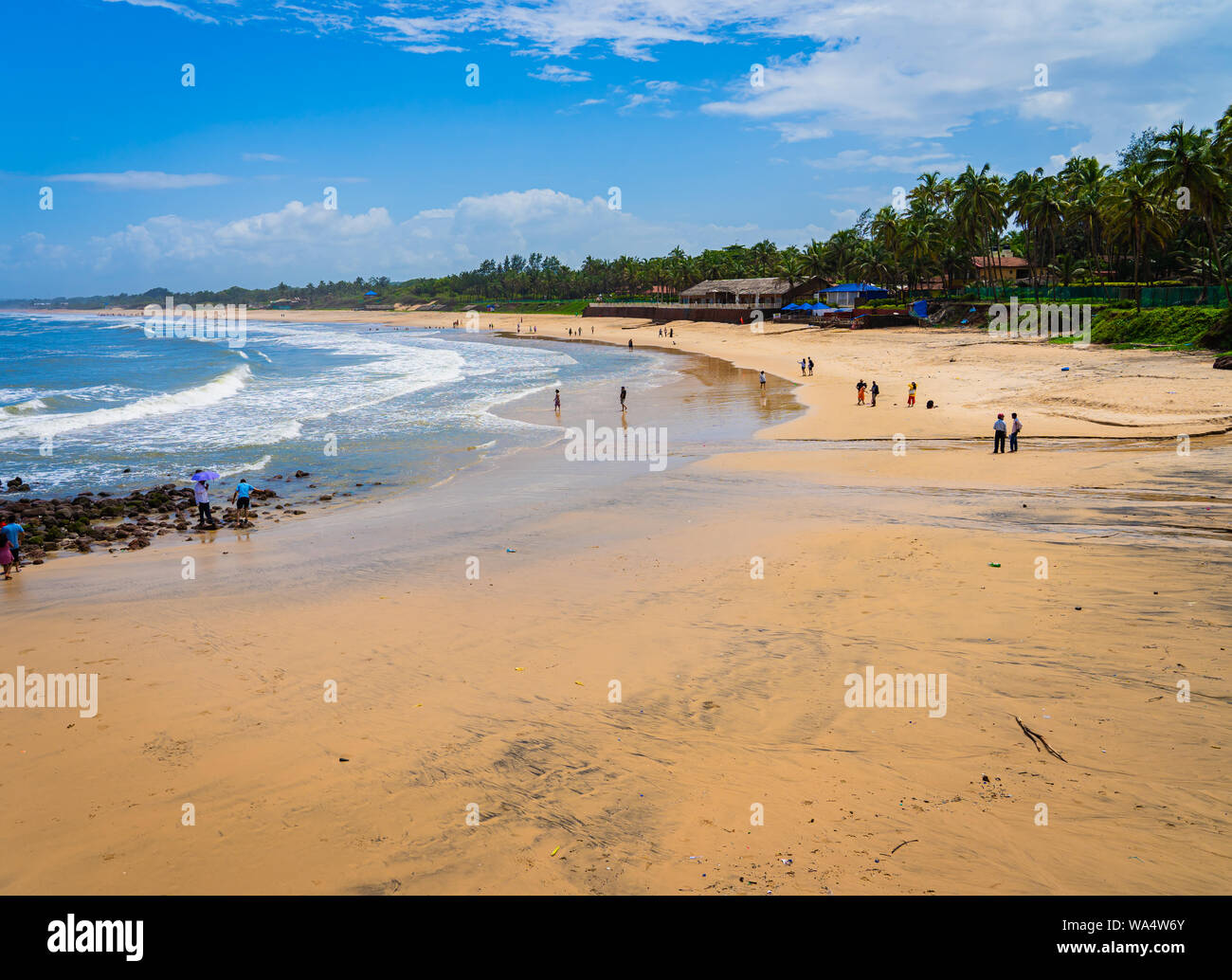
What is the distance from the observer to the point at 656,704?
8.55 metres

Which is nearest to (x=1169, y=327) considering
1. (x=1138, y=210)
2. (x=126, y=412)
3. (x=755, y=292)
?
(x=1138, y=210)

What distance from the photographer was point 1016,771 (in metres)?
6.73

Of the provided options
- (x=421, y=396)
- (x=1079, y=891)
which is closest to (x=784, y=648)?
(x=1079, y=891)

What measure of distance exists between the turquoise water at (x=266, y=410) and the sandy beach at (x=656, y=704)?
35.9 ft

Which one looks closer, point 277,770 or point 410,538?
point 277,770

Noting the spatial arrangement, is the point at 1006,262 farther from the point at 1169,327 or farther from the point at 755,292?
the point at 1169,327

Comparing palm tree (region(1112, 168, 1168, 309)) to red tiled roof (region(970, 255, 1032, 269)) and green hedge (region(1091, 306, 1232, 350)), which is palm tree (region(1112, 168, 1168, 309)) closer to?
green hedge (region(1091, 306, 1232, 350))

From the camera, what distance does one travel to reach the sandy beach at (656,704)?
5934 mm

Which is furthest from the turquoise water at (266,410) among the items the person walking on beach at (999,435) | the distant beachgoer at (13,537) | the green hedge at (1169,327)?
the green hedge at (1169,327)

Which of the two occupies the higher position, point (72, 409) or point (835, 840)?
point (72, 409)

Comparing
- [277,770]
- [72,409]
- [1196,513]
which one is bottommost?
[277,770]

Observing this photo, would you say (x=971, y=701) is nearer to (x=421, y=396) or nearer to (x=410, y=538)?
(x=410, y=538)

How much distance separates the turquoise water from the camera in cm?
2747
